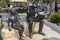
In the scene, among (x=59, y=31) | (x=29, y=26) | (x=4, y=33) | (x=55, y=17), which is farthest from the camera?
(x=55, y=17)

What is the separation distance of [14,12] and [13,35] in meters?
0.98

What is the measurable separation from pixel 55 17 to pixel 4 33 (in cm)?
659

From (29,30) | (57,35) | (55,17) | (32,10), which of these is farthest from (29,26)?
(55,17)

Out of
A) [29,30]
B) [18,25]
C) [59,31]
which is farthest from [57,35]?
[18,25]

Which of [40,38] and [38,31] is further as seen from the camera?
[38,31]

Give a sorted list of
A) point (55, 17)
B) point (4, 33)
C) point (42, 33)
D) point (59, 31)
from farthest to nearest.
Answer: point (55, 17) → point (59, 31) → point (42, 33) → point (4, 33)

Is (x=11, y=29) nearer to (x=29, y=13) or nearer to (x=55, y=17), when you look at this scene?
(x=29, y=13)

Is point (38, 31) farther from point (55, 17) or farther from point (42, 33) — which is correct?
point (55, 17)

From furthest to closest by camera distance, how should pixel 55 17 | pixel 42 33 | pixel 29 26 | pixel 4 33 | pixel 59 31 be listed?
pixel 55 17, pixel 59 31, pixel 42 33, pixel 29 26, pixel 4 33

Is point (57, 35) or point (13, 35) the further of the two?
point (57, 35)

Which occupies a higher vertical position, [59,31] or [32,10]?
[32,10]

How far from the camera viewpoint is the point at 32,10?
9414mm

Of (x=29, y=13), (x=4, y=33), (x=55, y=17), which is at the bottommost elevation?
(x=55, y=17)

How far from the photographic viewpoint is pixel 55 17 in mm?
14805
